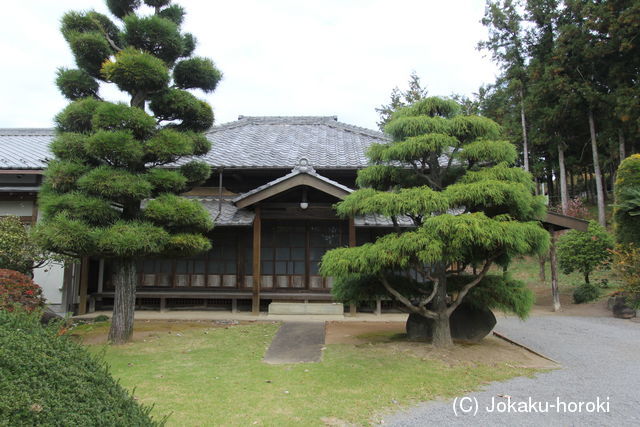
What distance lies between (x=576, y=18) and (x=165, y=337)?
2548 cm

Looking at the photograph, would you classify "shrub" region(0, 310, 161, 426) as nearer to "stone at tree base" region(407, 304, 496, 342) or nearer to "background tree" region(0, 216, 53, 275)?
"stone at tree base" region(407, 304, 496, 342)

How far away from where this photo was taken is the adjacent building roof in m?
11.7

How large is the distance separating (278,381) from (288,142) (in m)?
10.2

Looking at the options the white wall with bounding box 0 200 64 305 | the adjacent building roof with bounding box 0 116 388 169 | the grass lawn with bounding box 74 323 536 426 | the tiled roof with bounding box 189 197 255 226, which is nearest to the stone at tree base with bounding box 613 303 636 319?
the grass lawn with bounding box 74 323 536 426

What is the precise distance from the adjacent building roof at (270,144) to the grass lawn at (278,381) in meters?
5.83

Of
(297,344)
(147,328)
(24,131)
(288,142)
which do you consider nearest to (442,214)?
(297,344)

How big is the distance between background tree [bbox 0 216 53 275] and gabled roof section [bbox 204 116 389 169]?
482cm

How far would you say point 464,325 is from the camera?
7.59m

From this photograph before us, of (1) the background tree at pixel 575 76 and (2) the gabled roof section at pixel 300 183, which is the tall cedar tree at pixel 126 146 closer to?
(2) the gabled roof section at pixel 300 183

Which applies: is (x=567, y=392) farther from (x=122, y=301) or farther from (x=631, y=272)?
(x=631, y=272)

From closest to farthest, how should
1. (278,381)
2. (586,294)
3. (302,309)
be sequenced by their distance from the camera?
(278,381) < (302,309) < (586,294)

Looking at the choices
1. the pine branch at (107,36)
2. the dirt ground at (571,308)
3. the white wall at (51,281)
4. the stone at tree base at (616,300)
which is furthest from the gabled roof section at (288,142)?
the stone at tree base at (616,300)

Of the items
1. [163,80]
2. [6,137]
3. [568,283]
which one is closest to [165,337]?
[163,80]

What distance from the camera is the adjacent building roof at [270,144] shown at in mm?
11680
